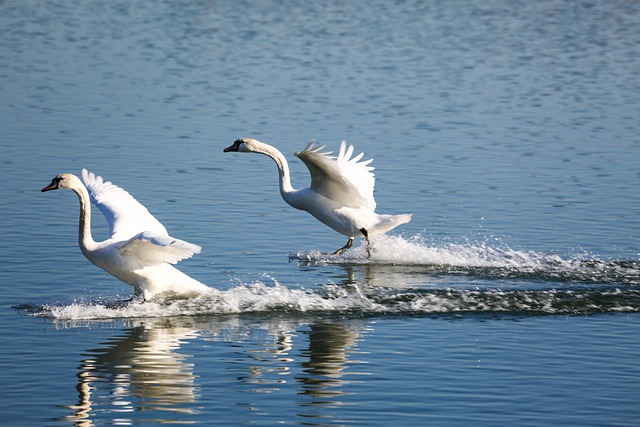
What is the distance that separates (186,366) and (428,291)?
3911 millimetres

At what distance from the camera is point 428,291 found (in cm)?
1509

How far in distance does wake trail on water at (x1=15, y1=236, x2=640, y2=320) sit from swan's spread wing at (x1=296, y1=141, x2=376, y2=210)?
30.4 inches

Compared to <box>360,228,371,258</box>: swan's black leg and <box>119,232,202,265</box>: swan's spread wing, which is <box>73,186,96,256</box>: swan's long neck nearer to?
<box>119,232,202,265</box>: swan's spread wing

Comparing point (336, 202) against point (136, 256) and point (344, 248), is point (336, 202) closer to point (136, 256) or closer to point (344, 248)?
point (344, 248)

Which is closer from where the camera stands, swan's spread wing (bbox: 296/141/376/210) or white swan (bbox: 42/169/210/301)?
white swan (bbox: 42/169/210/301)

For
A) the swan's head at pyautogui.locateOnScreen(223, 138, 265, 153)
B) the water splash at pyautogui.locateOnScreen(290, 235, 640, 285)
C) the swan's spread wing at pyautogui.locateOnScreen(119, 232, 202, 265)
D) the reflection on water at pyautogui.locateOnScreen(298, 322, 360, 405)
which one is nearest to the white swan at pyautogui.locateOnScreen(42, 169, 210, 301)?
the swan's spread wing at pyautogui.locateOnScreen(119, 232, 202, 265)

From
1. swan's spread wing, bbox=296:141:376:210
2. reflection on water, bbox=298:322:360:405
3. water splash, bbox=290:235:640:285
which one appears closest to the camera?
reflection on water, bbox=298:322:360:405

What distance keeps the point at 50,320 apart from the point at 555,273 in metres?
6.00

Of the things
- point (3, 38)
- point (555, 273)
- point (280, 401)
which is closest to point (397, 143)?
point (555, 273)

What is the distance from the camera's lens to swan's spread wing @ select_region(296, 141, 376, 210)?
16906mm

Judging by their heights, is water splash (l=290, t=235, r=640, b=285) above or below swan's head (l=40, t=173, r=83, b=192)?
below

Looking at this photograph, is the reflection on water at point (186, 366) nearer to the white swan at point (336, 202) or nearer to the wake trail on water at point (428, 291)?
the wake trail on water at point (428, 291)

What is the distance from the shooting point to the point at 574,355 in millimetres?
12617

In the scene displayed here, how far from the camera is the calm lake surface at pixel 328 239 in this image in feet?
37.5
